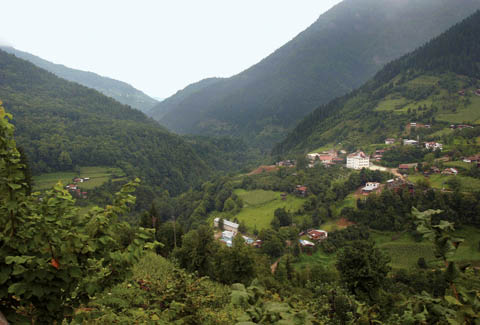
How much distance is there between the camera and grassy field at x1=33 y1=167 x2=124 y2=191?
201 ft

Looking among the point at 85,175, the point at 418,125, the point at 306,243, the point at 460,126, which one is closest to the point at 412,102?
the point at 418,125

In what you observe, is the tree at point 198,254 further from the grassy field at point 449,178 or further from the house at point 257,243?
the grassy field at point 449,178

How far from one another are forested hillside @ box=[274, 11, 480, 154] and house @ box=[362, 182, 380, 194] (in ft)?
96.8

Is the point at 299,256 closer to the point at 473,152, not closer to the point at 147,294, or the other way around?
the point at 147,294

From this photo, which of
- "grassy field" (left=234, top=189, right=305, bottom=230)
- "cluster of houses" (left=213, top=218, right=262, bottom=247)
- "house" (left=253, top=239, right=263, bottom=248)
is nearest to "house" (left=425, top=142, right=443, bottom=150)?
"grassy field" (left=234, top=189, right=305, bottom=230)

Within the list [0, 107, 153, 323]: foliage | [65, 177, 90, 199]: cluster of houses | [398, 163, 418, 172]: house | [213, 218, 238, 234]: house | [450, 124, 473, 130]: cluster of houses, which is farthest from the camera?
[450, 124, 473, 130]: cluster of houses

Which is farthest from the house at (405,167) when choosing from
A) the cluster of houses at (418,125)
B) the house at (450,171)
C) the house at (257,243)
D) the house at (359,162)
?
the house at (257,243)

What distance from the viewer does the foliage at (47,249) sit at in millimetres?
2090

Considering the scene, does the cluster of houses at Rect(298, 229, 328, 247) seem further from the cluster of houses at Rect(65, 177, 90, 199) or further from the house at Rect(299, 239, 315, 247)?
the cluster of houses at Rect(65, 177, 90, 199)

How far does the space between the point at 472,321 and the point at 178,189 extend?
97.8 metres

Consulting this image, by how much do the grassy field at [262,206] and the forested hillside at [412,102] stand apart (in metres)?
34.2

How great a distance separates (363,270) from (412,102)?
3437 inches

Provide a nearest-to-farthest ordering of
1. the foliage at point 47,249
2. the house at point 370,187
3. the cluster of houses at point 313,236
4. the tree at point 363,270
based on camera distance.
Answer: the foliage at point 47,249 < the tree at point 363,270 < the cluster of houses at point 313,236 < the house at point 370,187

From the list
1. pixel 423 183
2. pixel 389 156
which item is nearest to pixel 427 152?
pixel 389 156
